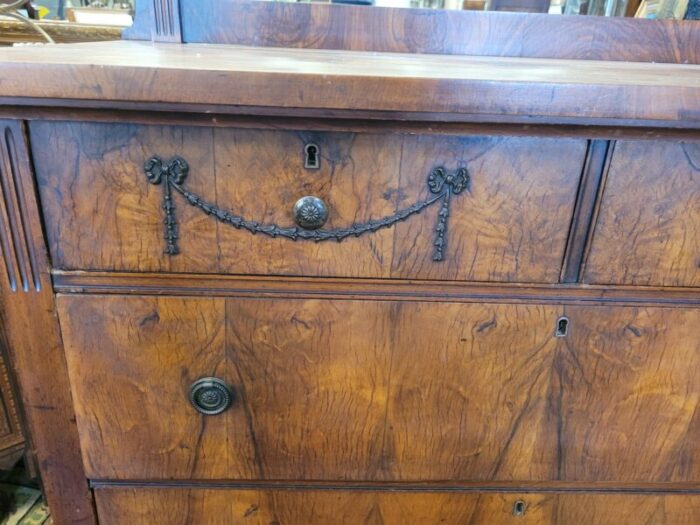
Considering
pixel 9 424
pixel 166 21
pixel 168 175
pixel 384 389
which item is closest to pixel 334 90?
pixel 168 175

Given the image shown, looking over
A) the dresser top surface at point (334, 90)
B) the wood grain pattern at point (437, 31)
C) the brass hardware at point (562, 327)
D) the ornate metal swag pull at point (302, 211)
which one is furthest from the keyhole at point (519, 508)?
the wood grain pattern at point (437, 31)

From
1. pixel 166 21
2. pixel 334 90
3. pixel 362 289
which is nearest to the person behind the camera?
pixel 334 90

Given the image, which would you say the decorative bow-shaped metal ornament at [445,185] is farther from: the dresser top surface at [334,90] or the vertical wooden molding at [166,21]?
the vertical wooden molding at [166,21]

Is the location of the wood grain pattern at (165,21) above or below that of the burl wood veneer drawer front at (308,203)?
above

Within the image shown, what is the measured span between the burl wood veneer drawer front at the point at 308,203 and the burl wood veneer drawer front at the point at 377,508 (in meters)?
0.31

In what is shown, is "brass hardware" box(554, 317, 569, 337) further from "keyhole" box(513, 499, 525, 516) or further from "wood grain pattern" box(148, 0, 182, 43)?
"wood grain pattern" box(148, 0, 182, 43)

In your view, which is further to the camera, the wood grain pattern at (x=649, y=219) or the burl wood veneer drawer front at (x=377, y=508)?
the burl wood veneer drawer front at (x=377, y=508)

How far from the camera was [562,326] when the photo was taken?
0.55 m

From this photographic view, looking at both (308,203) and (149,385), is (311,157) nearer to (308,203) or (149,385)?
(308,203)

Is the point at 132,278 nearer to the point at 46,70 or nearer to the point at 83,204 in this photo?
the point at 83,204

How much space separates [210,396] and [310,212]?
0.25 meters

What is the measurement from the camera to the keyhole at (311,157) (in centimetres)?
47

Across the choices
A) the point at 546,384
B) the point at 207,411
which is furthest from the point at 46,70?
the point at 546,384

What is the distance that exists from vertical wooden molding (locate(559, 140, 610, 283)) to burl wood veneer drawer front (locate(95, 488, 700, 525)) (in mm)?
321
